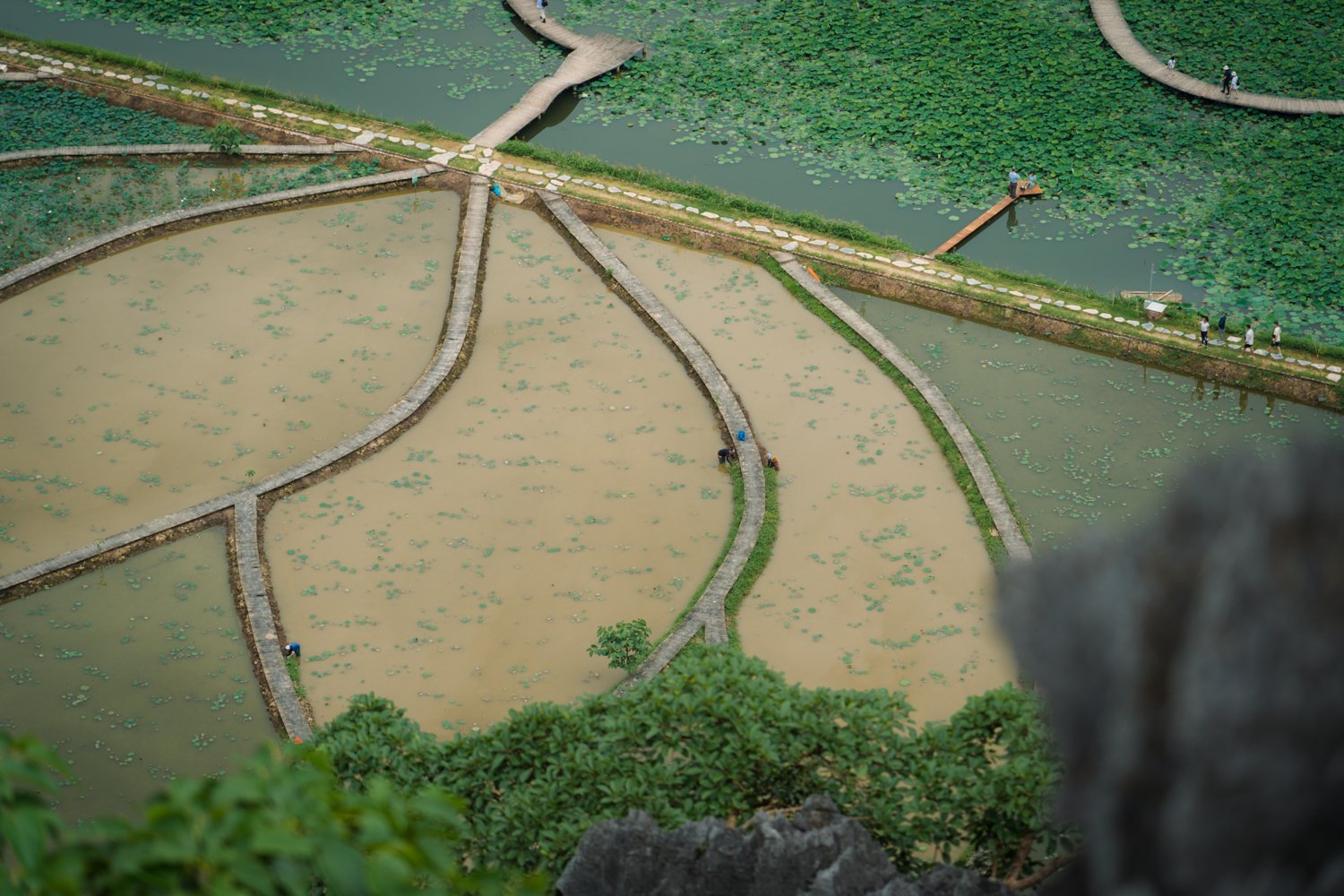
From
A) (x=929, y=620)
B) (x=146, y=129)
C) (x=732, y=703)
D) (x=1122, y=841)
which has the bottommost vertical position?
(x=929, y=620)

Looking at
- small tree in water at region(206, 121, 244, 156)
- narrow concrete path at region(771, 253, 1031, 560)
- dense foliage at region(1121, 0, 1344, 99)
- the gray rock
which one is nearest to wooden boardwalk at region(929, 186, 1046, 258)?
narrow concrete path at region(771, 253, 1031, 560)

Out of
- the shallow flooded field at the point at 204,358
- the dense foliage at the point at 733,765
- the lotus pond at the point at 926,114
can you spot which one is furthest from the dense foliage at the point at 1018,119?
the dense foliage at the point at 733,765

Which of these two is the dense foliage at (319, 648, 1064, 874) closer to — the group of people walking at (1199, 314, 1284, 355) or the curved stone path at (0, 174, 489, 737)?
the curved stone path at (0, 174, 489, 737)

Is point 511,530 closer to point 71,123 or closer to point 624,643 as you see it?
point 624,643

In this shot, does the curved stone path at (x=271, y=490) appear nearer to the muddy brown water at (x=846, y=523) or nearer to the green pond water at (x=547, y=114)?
the muddy brown water at (x=846, y=523)

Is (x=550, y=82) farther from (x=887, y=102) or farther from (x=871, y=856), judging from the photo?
(x=871, y=856)

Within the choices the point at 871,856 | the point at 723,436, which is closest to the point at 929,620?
the point at 723,436
